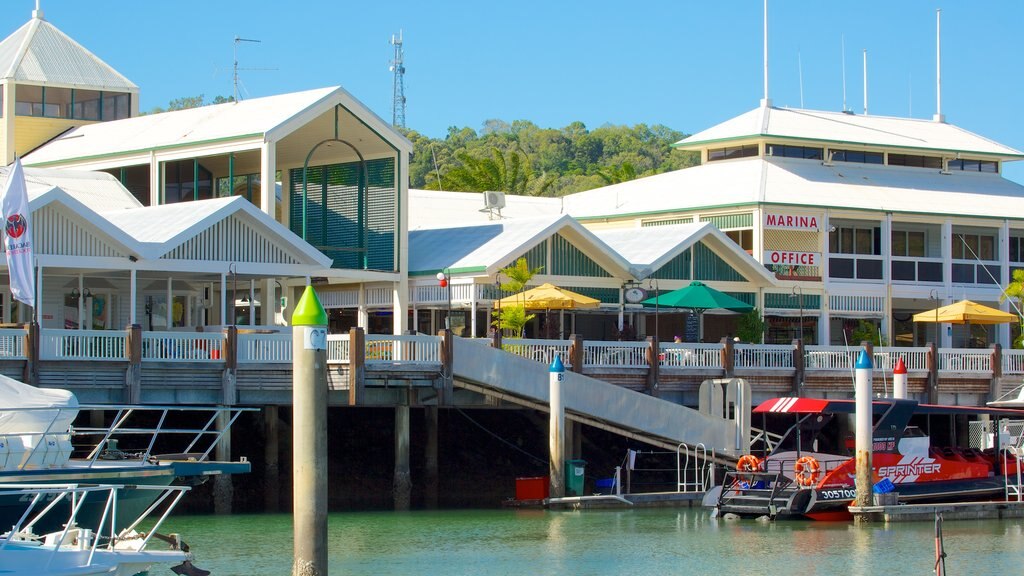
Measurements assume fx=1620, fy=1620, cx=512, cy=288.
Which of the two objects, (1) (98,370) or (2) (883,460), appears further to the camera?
(2) (883,460)

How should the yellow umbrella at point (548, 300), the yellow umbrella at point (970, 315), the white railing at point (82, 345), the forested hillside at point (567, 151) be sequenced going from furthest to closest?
the forested hillside at point (567, 151) < the yellow umbrella at point (970, 315) < the yellow umbrella at point (548, 300) < the white railing at point (82, 345)

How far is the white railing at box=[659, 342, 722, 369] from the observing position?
4062cm

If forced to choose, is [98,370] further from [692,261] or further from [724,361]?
[692,261]

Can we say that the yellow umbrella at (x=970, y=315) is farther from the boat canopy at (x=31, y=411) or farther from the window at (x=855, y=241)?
the boat canopy at (x=31, y=411)

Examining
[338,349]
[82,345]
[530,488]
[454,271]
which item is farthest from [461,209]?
[82,345]

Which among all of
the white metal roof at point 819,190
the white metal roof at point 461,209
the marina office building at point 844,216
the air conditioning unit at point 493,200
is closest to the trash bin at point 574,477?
the marina office building at point 844,216

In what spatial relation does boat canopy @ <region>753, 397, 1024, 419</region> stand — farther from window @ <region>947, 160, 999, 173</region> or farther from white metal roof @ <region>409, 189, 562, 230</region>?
window @ <region>947, 160, 999, 173</region>

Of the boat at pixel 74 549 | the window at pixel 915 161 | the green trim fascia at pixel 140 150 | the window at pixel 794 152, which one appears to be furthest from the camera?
the window at pixel 915 161

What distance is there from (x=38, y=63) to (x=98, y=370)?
2239 centimetres

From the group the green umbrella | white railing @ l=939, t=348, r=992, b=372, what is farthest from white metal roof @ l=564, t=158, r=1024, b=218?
white railing @ l=939, t=348, r=992, b=372

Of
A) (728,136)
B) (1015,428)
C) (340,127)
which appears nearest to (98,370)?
(340,127)

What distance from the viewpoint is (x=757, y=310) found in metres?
48.9

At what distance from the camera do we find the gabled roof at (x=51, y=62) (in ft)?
171

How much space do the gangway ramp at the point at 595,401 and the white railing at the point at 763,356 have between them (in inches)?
120
